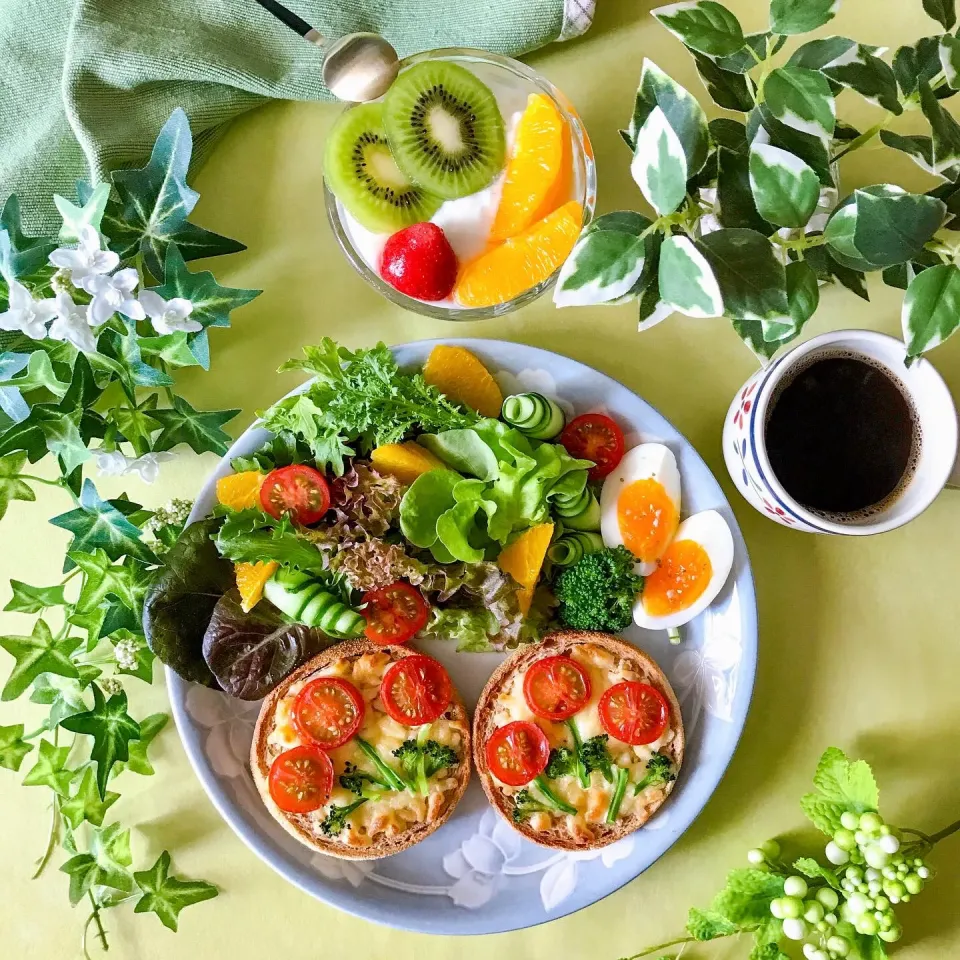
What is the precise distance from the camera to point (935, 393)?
4.75 ft

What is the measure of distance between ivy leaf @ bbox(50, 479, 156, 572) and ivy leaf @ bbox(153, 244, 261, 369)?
346 mm

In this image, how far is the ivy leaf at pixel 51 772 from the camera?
183 cm

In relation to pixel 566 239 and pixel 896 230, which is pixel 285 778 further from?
pixel 896 230

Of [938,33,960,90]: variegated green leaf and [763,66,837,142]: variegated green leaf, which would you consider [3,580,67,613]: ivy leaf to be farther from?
[938,33,960,90]: variegated green leaf

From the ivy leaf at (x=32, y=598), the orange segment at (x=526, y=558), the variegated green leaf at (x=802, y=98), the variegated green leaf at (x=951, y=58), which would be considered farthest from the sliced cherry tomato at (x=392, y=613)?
the variegated green leaf at (x=951, y=58)

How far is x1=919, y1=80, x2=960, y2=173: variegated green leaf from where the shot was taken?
107 centimetres

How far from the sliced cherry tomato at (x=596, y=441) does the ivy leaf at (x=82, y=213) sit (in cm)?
96

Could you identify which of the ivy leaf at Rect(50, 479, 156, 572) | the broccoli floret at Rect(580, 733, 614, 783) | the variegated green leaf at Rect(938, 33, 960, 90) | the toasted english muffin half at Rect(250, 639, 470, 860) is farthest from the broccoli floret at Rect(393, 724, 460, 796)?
the variegated green leaf at Rect(938, 33, 960, 90)

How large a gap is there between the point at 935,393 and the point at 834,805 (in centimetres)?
82

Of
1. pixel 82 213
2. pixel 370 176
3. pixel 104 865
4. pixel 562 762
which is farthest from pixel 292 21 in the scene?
pixel 104 865

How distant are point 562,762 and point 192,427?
1008mm

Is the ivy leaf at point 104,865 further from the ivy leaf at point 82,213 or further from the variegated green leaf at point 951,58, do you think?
the variegated green leaf at point 951,58

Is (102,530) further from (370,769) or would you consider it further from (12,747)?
(370,769)

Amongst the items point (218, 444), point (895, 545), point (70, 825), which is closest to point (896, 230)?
point (895, 545)
